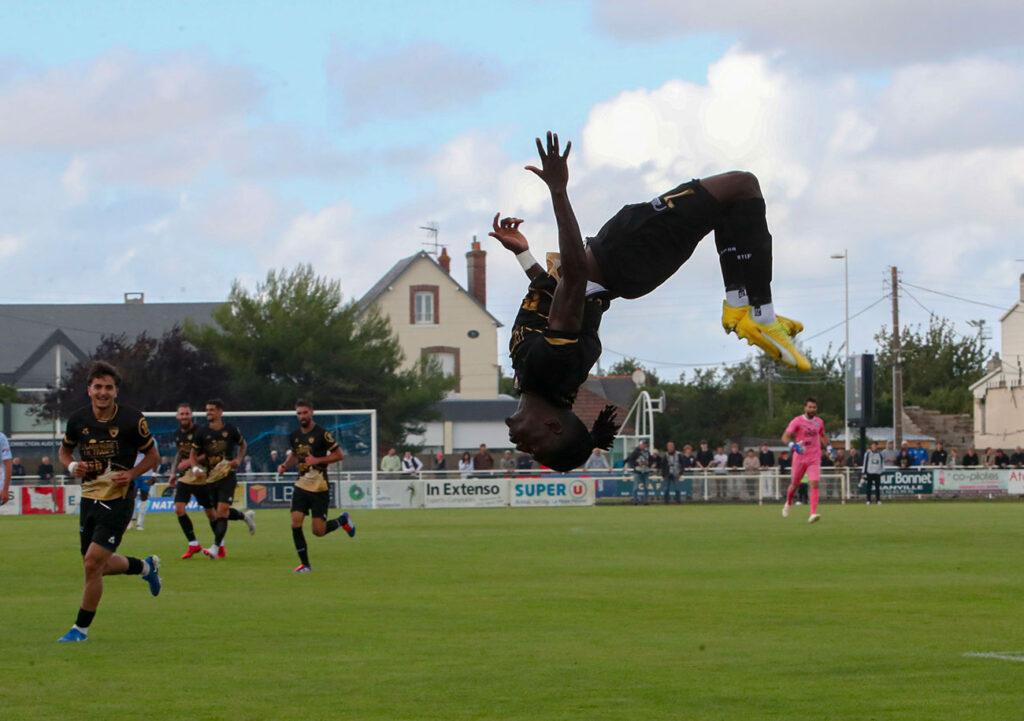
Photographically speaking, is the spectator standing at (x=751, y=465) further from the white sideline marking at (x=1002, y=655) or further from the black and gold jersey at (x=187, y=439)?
the white sideline marking at (x=1002, y=655)

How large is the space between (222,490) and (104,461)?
924cm

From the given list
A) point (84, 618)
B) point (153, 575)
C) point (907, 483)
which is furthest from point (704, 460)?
point (84, 618)

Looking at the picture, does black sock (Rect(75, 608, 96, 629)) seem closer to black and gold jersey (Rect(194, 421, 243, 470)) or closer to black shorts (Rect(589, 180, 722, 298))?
black shorts (Rect(589, 180, 722, 298))

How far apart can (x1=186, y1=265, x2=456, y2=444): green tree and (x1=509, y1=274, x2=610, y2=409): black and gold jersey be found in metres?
50.6

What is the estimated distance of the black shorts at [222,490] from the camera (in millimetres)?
21938

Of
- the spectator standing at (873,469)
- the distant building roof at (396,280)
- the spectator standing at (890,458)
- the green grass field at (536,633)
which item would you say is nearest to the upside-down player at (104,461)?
the green grass field at (536,633)

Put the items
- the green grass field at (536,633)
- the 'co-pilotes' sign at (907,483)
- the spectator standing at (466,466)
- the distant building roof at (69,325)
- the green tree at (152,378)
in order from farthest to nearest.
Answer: the distant building roof at (69,325) → the green tree at (152,378) → the 'co-pilotes' sign at (907,483) → the spectator standing at (466,466) → the green grass field at (536,633)

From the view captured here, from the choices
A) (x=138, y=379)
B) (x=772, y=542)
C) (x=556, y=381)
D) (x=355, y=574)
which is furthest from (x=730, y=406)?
(x=556, y=381)

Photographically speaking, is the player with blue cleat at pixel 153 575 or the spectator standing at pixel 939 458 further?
the spectator standing at pixel 939 458

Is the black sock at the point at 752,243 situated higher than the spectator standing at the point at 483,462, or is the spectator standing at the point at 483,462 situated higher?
the black sock at the point at 752,243

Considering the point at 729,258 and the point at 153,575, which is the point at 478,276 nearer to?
the point at 153,575

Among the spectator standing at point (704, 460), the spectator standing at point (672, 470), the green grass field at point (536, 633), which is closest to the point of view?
the green grass field at point (536, 633)

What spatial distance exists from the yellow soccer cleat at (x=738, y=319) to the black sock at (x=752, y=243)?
0.06 metres

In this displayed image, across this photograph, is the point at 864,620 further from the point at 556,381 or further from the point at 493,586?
Answer: the point at 556,381
